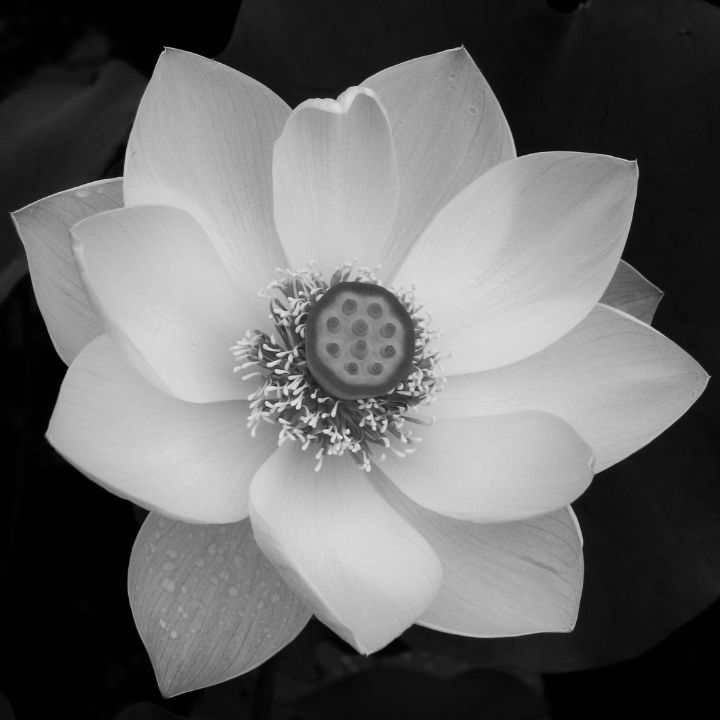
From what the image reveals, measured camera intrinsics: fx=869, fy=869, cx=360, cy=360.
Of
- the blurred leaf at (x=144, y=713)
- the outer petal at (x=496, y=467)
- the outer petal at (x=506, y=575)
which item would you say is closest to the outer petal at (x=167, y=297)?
the outer petal at (x=496, y=467)

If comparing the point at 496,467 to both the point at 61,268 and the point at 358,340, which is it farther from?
the point at 61,268

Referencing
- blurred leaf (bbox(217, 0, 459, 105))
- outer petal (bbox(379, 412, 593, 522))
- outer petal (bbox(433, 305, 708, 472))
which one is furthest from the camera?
blurred leaf (bbox(217, 0, 459, 105))

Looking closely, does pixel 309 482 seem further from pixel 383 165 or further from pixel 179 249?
pixel 383 165

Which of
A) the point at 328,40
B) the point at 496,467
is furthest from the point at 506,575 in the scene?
the point at 328,40

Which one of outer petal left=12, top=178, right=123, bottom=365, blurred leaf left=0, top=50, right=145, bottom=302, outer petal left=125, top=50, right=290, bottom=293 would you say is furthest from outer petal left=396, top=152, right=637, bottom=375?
blurred leaf left=0, top=50, right=145, bottom=302

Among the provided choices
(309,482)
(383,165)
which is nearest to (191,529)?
(309,482)

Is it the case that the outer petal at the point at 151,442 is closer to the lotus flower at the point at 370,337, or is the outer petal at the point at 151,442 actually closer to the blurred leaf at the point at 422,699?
the lotus flower at the point at 370,337

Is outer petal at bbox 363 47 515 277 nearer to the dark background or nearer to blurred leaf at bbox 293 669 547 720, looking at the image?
the dark background
